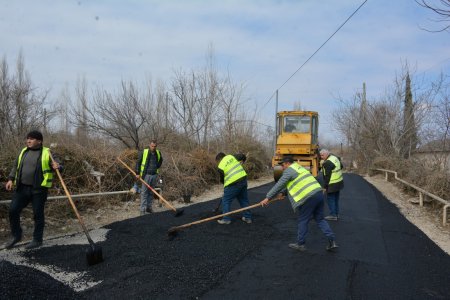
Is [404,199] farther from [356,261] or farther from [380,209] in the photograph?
[356,261]

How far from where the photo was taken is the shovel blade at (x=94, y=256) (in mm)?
4902

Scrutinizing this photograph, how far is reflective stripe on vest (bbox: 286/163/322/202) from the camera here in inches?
227

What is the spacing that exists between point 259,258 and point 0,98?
14.0 metres

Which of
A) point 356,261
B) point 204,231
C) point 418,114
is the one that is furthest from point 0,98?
point 418,114

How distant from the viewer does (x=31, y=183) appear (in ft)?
19.0

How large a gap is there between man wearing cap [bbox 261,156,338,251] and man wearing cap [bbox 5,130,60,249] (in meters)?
3.43

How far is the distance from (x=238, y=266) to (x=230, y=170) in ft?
9.47

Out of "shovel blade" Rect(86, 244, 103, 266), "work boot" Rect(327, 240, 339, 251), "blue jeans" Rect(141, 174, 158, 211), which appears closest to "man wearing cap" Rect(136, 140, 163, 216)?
"blue jeans" Rect(141, 174, 158, 211)

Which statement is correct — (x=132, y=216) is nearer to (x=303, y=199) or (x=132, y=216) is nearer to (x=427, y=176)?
(x=303, y=199)

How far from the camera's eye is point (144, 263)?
16.3ft

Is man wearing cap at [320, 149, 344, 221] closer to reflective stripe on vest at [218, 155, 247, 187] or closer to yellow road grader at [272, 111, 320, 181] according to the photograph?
reflective stripe on vest at [218, 155, 247, 187]

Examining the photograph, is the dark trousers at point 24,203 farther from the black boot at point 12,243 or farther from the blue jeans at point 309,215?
the blue jeans at point 309,215

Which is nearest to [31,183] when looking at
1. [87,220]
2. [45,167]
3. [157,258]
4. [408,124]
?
[45,167]

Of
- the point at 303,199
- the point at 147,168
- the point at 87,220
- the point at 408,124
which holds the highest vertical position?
the point at 408,124
